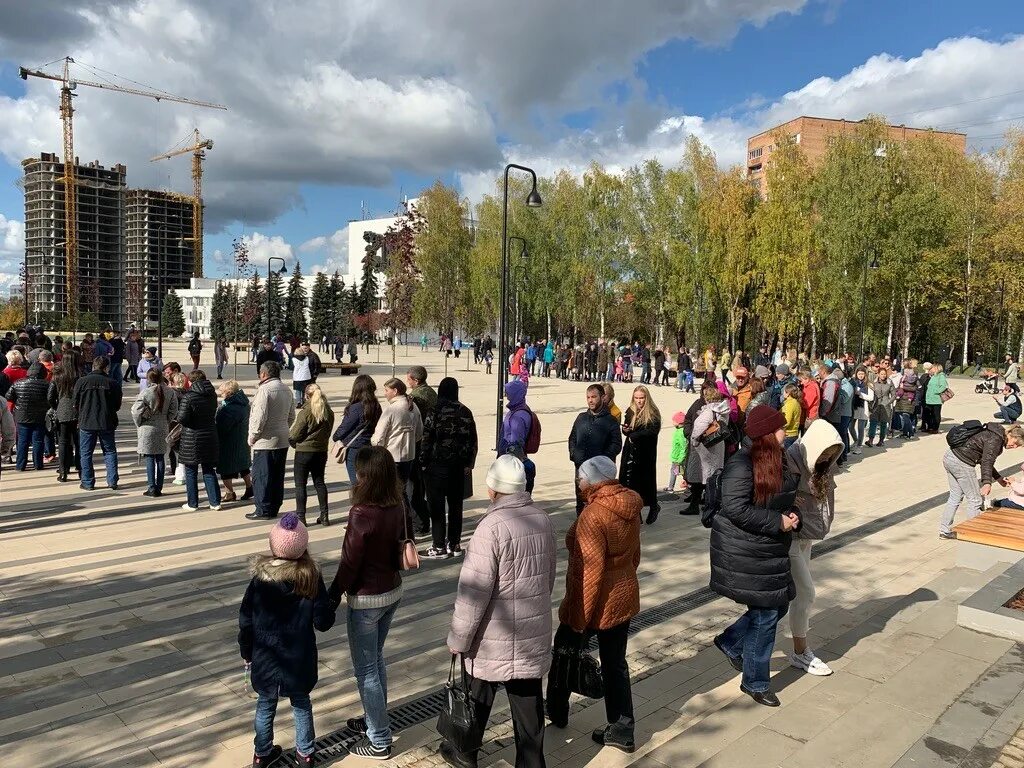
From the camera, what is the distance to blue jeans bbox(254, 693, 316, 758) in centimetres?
346

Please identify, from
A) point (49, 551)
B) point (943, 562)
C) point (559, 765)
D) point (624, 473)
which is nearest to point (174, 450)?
point (49, 551)

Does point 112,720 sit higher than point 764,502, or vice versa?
point 764,502

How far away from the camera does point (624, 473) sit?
8.39m

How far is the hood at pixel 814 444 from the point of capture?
435 centimetres

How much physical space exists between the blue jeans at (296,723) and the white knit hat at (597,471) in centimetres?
169

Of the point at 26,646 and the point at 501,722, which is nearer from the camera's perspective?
the point at 501,722

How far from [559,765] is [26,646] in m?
3.78

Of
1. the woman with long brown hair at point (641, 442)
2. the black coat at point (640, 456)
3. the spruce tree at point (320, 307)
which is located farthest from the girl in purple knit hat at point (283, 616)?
the spruce tree at point (320, 307)

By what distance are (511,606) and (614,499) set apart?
74 cm

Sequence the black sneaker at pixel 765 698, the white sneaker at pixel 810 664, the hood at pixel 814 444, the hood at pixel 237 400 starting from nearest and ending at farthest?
1. the black sneaker at pixel 765 698
2. the hood at pixel 814 444
3. the white sneaker at pixel 810 664
4. the hood at pixel 237 400

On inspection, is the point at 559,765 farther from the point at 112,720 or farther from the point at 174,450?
the point at 174,450

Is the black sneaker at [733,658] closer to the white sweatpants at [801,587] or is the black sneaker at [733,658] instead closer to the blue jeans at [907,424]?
the white sweatpants at [801,587]

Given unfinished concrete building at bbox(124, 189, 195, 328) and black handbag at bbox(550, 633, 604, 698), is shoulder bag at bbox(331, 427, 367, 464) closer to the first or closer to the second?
black handbag at bbox(550, 633, 604, 698)

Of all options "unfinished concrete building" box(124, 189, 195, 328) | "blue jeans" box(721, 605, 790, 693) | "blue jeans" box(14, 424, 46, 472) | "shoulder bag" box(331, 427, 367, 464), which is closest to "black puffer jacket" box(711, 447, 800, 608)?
"blue jeans" box(721, 605, 790, 693)
